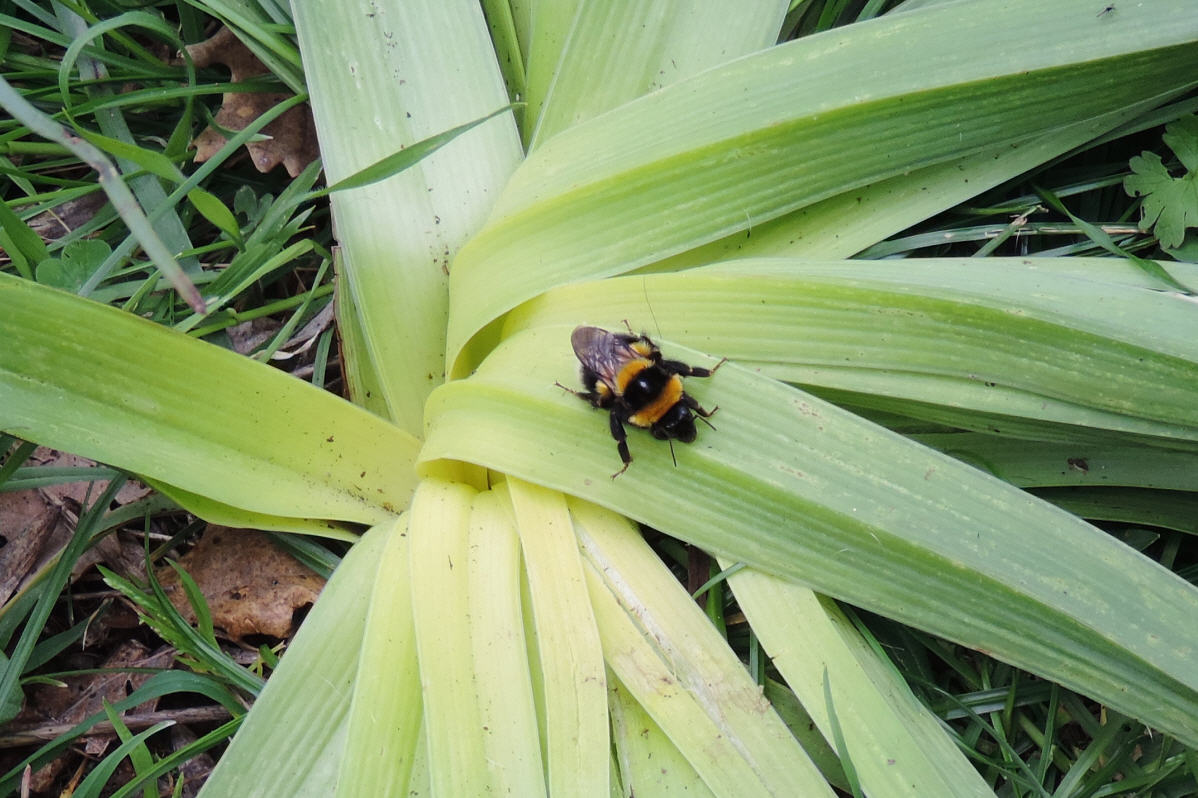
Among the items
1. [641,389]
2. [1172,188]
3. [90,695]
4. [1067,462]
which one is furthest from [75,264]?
[1172,188]

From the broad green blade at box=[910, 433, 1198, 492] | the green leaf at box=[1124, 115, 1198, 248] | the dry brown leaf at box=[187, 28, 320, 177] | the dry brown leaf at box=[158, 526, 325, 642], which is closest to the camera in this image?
the broad green blade at box=[910, 433, 1198, 492]

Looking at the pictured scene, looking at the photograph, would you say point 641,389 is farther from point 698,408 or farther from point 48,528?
point 48,528

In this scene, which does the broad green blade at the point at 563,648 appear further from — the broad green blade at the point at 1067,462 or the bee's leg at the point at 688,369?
the broad green blade at the point at 1067,462

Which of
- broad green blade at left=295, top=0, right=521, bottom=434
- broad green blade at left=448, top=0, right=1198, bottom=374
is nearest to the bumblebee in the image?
broad green blade at left=448, top=0, right=1198, bottom=374

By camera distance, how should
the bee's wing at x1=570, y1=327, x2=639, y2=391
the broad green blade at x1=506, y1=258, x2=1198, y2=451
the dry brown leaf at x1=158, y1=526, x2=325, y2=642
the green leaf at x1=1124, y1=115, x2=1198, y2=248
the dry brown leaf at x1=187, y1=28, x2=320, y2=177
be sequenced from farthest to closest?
1. the dry brown leaf at x1=187, y1=28, x2=320, y2=177
2. the dry brown leaf at x1=158, y1=526, x2=325, y2=642
3. the green leaf at x1=1124, y1=115, x2=1198, y2=248
4. the bee's wing at x1=570, y1=327, x2=639, y2=391
5. the broad green blade at x1=506, y1=258, x2=1198, y2=451

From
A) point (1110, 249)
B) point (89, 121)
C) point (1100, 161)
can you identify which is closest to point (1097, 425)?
point (1110, 249)

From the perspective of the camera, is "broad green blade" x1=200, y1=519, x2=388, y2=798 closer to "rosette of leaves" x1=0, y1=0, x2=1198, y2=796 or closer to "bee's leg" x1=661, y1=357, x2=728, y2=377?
"rosette of leaves" x1=0, y1=0, x2=1198, y2=796
